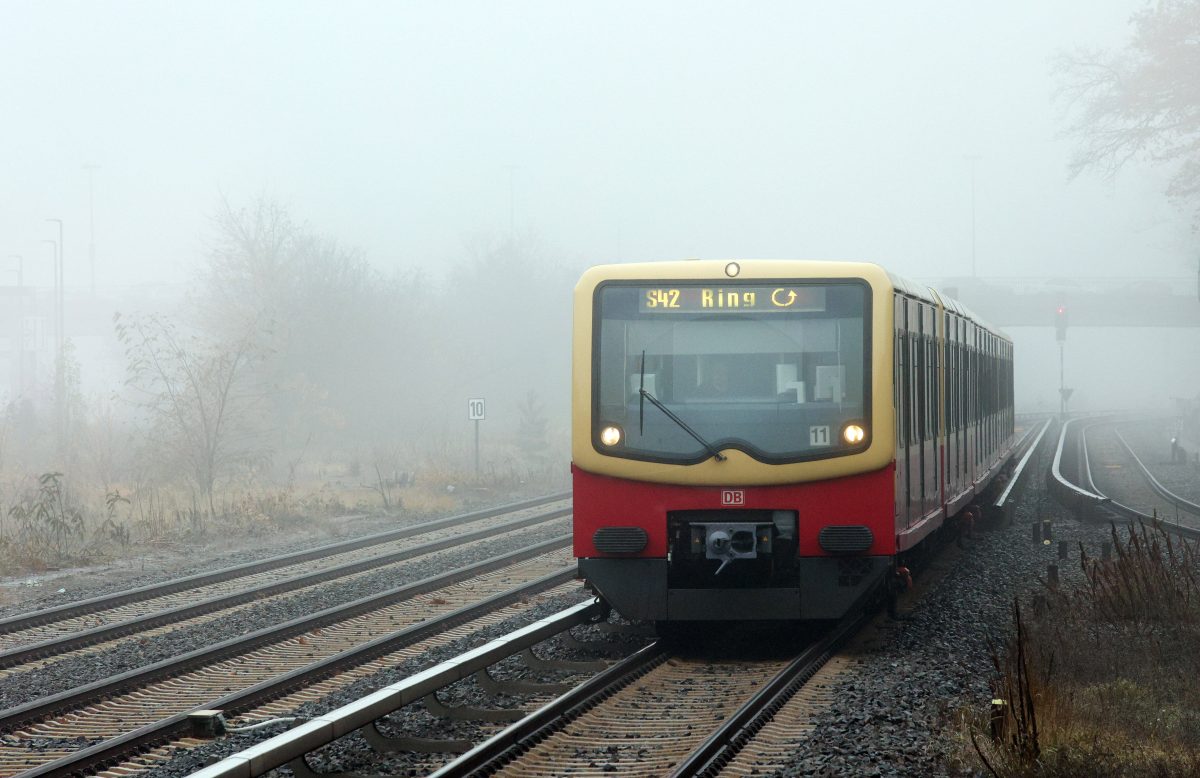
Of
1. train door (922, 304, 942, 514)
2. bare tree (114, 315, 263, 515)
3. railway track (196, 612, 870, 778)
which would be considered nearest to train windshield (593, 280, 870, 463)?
railway track (196, 612, 870, 778)

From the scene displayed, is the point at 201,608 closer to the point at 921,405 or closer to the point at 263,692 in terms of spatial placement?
the point at 263,692

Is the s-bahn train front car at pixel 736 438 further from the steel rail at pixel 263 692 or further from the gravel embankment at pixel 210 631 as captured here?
the gravel embankment at pixel 210 631

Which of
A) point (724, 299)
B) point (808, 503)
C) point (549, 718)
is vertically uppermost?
point (724, 299)

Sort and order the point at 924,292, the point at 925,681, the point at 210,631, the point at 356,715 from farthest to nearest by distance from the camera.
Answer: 1. the point at 924,292
2. the point at 210,631
3. the point at 925,681
4. the point at 356,715

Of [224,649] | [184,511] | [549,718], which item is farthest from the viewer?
[184,511]

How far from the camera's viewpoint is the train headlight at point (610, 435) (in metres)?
9.77

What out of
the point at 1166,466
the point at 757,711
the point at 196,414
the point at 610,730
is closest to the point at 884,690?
the point at 757,711

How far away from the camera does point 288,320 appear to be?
125ft

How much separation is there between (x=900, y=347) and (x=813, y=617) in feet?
7.07

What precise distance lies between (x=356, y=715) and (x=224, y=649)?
4.31 meters

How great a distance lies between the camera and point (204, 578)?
15.2 m

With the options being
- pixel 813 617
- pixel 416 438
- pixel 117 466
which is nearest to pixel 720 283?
pixel 813 617

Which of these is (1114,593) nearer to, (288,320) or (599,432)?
(599,432)

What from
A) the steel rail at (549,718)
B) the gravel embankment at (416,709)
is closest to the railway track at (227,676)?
the gravel embankment at (416,709)
